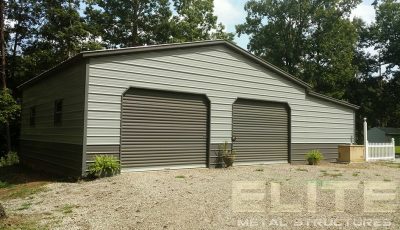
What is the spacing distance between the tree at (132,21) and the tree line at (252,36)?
9 centimetres

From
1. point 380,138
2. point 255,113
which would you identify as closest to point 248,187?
point 255,113

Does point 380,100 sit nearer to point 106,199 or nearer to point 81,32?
point 81,32

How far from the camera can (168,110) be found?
13344 millimetres

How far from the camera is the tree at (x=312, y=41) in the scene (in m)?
39.7

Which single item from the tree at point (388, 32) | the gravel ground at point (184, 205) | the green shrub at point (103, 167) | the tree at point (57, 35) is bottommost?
the gravel ground at point (184, 205)

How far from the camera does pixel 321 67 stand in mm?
40000

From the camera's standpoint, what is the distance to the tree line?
2650 cm

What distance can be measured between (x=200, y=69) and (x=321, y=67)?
96.0 feet

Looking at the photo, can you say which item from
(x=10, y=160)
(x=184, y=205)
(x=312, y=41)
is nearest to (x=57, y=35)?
(x=10, y=160)

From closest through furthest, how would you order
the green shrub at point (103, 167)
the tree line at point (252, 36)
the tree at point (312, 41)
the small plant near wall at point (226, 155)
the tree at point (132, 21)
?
1. the green shrub at point (103, 167)
2. the small plant near wall at point (226, 155)
3. the tree line at point (252, 36)
4. the tree at point (132, 21)
5. the tree at point (312, 41)

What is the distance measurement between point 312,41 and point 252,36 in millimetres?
7023

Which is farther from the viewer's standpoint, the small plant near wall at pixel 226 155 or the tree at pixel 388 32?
the tree at pixel 388 32

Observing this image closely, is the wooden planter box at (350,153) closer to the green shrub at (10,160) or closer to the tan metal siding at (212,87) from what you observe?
the tan metal siding at (212,87)

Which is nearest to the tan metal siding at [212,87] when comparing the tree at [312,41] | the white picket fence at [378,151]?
the white picket fence at [378,151]
